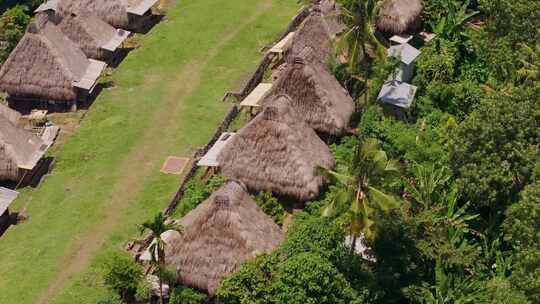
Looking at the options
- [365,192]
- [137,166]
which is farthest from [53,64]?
[365,192]

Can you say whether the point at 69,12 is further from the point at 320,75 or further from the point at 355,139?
the point at 355,139

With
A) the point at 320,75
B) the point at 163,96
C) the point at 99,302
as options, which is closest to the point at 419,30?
the point at 320,75

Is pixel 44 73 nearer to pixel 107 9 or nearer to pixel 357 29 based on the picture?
pixel 107 9

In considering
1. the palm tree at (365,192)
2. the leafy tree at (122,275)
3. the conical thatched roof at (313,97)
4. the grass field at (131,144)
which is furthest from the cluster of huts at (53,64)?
the palm tree at (365,192)

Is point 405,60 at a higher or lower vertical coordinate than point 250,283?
lower

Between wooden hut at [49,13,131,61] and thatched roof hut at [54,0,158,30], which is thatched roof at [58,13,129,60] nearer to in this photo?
wooden hut at [49,13,131,61]

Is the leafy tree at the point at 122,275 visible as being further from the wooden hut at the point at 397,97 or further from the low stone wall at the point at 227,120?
the wooden hut at the point at 397,97
